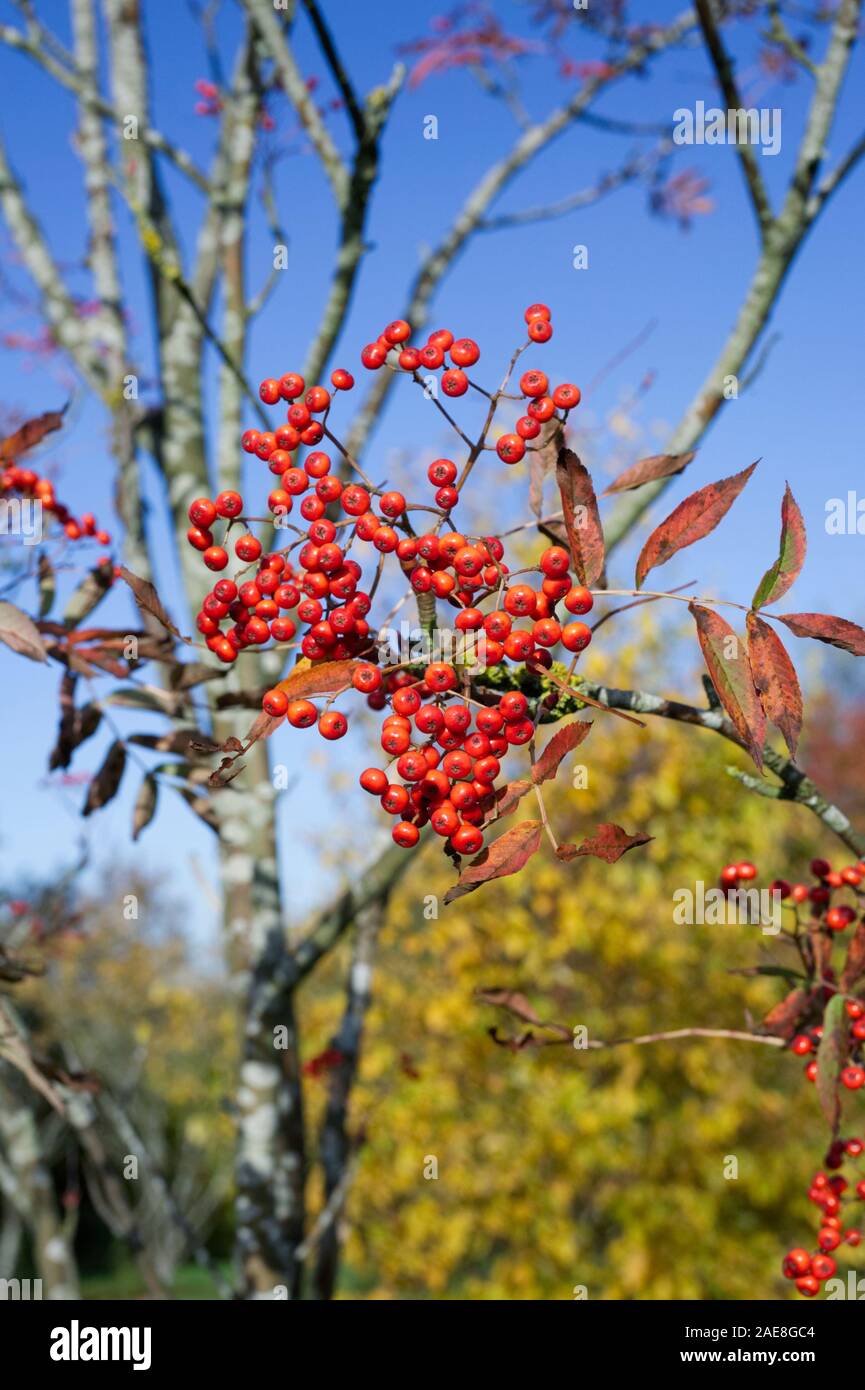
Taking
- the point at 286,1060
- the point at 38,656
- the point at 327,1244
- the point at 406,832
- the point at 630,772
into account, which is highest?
the point at 630,772

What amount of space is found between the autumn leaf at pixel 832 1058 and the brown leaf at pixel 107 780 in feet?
4.14

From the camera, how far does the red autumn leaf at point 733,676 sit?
112cm

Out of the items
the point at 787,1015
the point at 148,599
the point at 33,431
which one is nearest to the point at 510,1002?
the point at 787,1015

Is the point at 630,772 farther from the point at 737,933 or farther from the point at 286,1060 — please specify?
the point at 286,1060

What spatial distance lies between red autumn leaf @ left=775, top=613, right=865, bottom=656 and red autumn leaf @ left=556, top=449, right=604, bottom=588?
213 mm

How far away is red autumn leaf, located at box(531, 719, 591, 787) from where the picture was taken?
1.12 m

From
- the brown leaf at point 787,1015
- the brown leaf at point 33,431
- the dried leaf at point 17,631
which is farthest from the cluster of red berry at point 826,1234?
the brown leaf at point 33,431

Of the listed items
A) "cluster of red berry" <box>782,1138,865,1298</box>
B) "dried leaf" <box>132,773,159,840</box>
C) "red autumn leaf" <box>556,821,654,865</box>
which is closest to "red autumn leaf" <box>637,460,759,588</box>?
"red autumn leaf" <box>556,821,654,865</box>

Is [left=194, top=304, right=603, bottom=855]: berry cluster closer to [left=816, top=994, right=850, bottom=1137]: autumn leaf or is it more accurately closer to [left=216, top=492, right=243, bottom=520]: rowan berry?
[left=216, top=492, right=243, bottom=520]: rowan berry

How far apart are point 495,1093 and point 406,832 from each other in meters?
5.63

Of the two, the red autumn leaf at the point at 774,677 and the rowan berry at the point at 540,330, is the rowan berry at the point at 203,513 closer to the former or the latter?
the rowan berry at the point at 540,330
